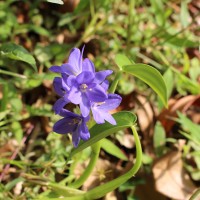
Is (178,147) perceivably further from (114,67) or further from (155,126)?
(114,67)

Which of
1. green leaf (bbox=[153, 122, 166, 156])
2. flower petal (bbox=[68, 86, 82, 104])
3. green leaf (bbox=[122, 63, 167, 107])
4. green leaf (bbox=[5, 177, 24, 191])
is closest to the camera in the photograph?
flower petal (bbox=[68, 86, 82, 104])

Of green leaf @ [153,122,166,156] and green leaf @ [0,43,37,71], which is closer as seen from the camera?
green leaf @ [0,43,37,71]

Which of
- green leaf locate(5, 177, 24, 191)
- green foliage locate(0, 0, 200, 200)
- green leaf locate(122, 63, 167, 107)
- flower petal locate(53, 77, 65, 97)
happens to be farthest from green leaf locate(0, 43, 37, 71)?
green leaf locate(5, 177, 24, 191)

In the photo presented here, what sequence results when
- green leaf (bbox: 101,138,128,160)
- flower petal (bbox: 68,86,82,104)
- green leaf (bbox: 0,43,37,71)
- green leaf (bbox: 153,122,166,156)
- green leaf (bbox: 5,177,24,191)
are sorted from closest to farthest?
flower petal (bbox: 68,86,82,104) → green leaf (bbox: 0,43,37,71) → green leaf (bbox: 5,177,24,191) → green leaf (bbox: 101,138,128,160) → green leaf (bbox: 153,122,166,156)

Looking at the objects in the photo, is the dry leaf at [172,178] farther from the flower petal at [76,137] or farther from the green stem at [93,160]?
the flower petal at [76,137]

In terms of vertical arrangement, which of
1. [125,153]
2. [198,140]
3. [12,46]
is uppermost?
[12,46]

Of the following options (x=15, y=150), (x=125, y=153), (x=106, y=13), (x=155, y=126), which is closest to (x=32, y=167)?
(x=15, y=150)

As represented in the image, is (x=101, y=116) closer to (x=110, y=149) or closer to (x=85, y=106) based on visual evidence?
(x=85, y=106)

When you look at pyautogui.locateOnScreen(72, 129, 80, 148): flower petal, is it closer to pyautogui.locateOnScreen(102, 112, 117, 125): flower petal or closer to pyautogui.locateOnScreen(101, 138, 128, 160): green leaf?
pyautogui.locateOnScreen(102, 112, 117, 125): flower petal
